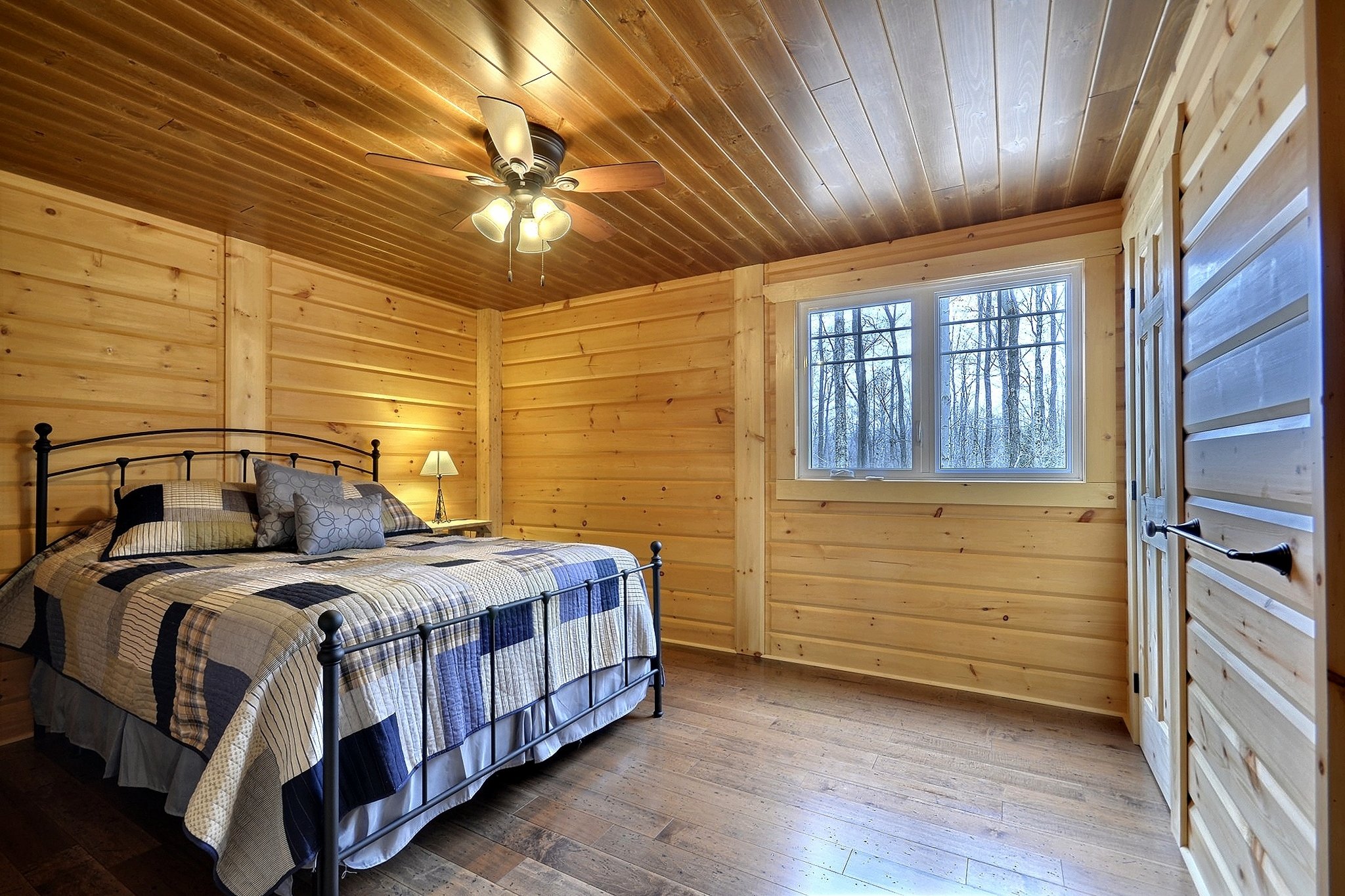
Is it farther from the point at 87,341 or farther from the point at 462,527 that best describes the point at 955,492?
the point at 87,341

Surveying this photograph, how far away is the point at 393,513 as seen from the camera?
3.32 m

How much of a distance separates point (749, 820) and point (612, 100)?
236 centimetres

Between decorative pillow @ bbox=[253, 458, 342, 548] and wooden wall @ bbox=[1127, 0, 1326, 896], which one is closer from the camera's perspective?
wooden wall @ bbox=[1127, 0, 1326, 896]

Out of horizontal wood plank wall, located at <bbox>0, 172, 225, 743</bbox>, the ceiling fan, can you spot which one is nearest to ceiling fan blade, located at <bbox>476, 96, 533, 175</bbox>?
the ceiling fan

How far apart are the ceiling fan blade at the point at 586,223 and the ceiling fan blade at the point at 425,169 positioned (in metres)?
0.33

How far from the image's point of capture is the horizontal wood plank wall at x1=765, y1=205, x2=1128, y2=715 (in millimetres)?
2855

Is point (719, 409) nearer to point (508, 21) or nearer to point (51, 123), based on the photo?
point (508, 21)

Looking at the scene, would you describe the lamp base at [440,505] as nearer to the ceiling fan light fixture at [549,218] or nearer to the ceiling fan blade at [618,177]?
the ceiling fan light fixture at [549,218]

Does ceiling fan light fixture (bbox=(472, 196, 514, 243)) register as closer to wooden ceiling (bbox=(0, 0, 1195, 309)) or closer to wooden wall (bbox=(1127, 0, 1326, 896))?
wooden ceiling (bbox=(0, 0, 1195, 309))

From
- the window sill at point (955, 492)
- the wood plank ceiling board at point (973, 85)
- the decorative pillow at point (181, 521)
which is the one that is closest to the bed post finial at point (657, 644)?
the window sill at point (955, 492)

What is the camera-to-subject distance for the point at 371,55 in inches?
70.7

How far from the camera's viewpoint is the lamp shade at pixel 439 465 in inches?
159

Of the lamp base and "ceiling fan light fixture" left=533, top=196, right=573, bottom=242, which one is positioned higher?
"ceiling fan light fixture" left=533, top=196, right=573, bottom=242

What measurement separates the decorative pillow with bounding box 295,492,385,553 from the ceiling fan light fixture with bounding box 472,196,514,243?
1420mm
